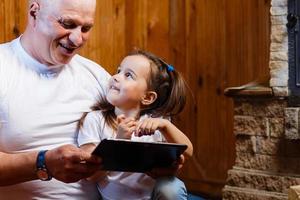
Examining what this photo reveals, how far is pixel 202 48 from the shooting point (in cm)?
328

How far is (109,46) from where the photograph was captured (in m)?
3.19

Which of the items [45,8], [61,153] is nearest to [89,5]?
[45,8]

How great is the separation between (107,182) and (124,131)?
0.19 meters

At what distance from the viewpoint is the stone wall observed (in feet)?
8.44

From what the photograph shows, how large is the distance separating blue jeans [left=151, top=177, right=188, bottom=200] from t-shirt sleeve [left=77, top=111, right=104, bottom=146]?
8.7 inches

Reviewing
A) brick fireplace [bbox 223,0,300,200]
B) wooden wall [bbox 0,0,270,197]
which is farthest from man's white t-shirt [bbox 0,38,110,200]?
Result: wooden wall [bbox 0,0,270,197]

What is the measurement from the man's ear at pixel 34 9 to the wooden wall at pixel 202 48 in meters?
1.38

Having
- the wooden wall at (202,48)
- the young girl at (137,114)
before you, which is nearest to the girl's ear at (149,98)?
the young girl at (137,114)

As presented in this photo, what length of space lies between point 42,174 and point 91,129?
8.6 inches

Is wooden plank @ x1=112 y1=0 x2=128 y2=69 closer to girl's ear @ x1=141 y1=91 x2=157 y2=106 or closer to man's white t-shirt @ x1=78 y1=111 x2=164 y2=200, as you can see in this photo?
girl's ear @ x1=141 y1=91 x2=157 y2=106

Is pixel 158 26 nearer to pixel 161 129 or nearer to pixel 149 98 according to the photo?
pixel 149 98

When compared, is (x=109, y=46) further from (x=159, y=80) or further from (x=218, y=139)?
(x=159, y=80)

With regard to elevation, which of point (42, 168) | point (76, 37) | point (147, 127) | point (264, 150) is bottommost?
point (264, 150)

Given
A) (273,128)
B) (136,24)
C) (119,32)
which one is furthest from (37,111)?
(136,24)
